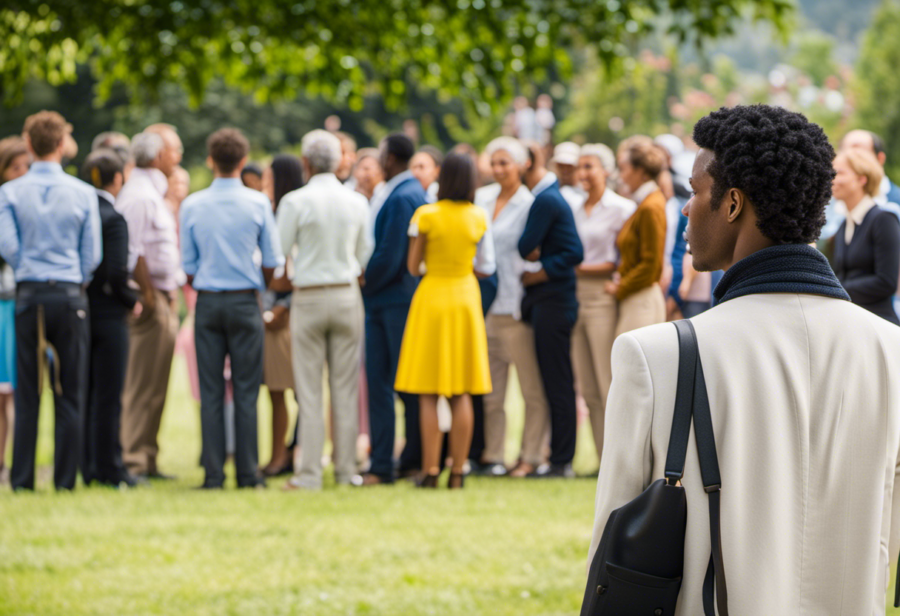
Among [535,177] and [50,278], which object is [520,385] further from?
[50,278]

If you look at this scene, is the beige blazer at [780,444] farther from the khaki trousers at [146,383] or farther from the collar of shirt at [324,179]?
the khaki trousers at [146,383]

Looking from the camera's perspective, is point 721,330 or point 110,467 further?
point 110,467

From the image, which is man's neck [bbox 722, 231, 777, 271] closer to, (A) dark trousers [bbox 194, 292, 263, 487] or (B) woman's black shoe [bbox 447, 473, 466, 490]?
(B) woman's black shoe [bbox 447, 473, 466, 490]

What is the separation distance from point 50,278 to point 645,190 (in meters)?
4.31

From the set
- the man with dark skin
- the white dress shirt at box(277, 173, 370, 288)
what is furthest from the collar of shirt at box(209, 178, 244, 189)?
the man with dark skin

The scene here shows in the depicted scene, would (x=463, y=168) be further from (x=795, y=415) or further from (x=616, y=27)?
(x=795, y=415)

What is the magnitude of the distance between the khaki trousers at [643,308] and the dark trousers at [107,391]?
12.4ft

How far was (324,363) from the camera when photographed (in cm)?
880

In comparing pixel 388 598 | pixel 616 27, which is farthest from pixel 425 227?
pixel 616 27

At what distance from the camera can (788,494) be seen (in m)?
2.22

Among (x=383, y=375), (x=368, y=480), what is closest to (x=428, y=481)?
(x=368, y=480)

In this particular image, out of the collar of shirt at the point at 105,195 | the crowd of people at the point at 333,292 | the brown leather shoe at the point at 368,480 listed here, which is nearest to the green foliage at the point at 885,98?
the crowd of people at the point at 333,292

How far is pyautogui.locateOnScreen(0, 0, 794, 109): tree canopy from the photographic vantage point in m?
9.55

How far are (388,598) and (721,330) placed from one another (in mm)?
3850
